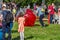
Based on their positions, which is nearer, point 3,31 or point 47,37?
point 3,31

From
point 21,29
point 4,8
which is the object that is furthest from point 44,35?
point 4,8

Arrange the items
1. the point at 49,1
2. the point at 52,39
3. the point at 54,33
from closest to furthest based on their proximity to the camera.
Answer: the point at 52,39 → the point at 54,33 → the point at 49,1

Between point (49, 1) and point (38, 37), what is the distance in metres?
7.45

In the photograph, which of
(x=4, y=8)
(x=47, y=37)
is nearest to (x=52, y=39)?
(x=47, y=37)

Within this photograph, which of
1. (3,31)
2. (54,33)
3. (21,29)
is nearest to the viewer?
(3,31)

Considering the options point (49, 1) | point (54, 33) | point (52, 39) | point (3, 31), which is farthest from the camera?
point (49, 1)

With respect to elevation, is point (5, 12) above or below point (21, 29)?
above

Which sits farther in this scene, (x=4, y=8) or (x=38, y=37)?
(x=38, y=37)

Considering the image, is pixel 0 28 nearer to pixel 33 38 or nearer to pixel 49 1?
pixel 33 38

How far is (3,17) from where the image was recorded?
12320mm

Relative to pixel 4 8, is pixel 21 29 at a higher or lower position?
lower

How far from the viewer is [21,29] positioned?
1336 centimetres

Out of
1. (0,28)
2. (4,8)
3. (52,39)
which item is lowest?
(52,39)

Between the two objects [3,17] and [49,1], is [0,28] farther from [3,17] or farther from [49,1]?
[49,1]
